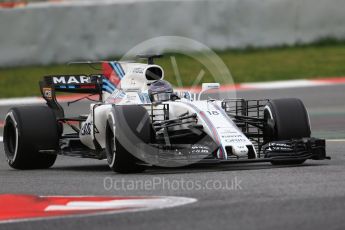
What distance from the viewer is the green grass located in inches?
909

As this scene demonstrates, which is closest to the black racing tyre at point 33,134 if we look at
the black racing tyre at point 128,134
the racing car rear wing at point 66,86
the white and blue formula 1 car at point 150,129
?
the white and blue formula 1 car at point 150,129

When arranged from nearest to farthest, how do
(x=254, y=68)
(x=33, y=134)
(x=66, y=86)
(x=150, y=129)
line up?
(x=150, y=129), (x=33, y=134), (x=66, y=86), (x=254, y=68)

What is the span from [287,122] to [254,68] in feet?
39.5

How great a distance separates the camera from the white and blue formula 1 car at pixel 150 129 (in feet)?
37.0

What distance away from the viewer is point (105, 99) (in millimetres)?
13266

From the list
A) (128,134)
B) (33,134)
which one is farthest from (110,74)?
(128,134)

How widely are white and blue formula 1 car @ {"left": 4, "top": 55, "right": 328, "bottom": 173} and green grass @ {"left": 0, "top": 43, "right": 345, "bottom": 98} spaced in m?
9.36

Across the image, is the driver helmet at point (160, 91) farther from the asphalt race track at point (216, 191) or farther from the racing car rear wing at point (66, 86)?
the racing car rear wing at point (66, 86)

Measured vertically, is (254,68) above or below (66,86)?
above

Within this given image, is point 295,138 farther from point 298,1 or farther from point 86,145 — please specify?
point 298,1

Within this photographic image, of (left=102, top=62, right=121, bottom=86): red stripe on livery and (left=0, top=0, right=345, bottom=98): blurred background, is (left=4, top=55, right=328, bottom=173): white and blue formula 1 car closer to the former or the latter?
(left=102, top=62, right=121, bottom=86): red stripe on livery

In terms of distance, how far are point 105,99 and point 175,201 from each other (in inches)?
182

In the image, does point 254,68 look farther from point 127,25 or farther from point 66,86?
point 66,86

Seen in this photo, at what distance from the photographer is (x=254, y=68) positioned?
24.0 meters
